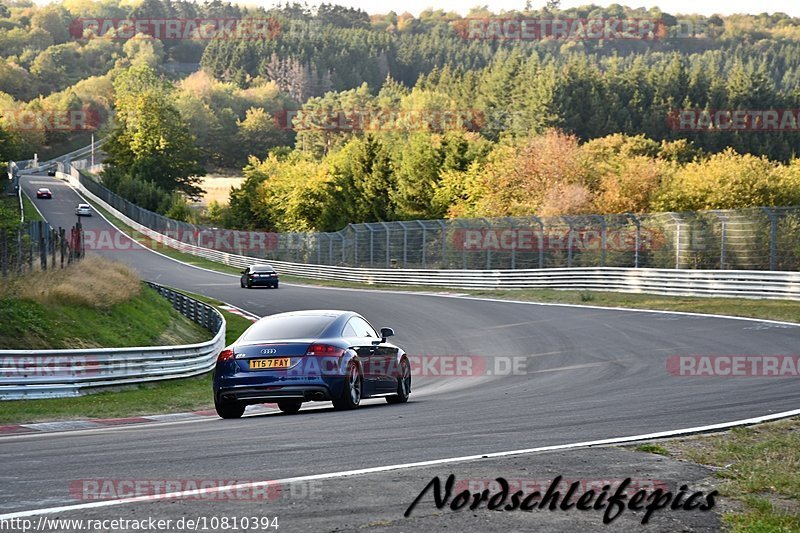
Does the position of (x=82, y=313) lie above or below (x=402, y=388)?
below

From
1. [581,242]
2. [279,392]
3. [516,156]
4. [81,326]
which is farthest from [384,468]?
[516,156]

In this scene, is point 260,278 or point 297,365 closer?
point 297,365

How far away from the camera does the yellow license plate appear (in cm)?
1290

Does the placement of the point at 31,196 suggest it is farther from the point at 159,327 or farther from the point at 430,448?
the point at 430,448

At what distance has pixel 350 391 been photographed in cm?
1335

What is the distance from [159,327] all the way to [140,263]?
42.6 meters

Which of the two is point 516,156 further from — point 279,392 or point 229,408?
point 279,392

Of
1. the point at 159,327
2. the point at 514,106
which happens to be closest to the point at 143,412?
the point at 159,327

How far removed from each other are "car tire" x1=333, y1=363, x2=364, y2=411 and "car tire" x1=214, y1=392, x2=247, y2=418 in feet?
4.13

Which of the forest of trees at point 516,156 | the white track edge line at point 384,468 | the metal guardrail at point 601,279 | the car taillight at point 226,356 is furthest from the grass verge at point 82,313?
the forest of trees at point 516,156

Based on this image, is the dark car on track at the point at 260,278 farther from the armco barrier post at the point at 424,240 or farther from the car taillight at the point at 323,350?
the car taillight at the point at 323,350

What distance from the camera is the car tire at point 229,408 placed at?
13.4 metres

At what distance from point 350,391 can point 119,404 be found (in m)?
4.48

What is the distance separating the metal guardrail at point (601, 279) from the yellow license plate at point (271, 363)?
836 inches
